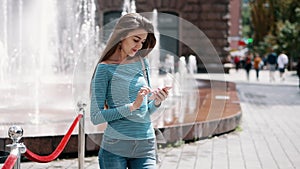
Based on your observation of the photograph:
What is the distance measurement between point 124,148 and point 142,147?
11 cm

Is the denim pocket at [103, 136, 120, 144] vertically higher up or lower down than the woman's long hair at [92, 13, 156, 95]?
lower down

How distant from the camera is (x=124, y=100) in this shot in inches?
138

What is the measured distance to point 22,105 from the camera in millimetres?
11375

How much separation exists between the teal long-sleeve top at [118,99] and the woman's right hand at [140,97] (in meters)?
0.07

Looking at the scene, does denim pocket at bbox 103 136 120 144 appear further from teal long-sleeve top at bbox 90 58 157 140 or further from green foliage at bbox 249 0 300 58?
green foliage at bbox 249 0 300 58

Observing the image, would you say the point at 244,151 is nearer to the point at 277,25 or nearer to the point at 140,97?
the point at 140,97

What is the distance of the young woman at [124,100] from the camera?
11.5 ft

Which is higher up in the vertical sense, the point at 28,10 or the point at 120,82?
the point at 28,10

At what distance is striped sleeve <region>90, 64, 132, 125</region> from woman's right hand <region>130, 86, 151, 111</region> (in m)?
0.09

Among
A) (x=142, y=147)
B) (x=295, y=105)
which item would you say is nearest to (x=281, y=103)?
(x=295, y=105)

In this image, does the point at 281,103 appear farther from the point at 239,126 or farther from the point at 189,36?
the point at 189,36

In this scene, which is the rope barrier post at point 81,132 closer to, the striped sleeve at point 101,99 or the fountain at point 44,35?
the striped sleeve at point 101,99

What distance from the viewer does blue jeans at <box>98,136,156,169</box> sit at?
3.50 metres

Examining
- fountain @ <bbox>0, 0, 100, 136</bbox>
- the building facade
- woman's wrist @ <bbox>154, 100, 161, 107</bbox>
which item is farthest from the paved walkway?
the building facade
